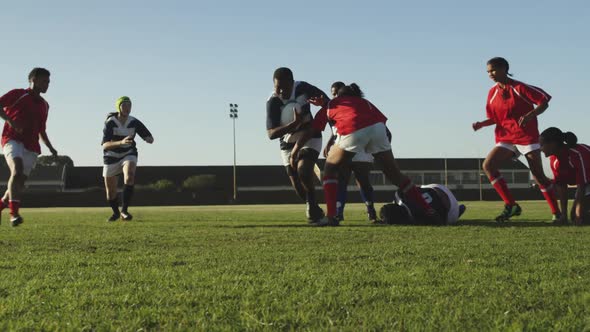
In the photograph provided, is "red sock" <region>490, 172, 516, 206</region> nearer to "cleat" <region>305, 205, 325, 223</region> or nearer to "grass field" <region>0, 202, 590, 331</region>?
"cleat" <region>305, 205, 325, 223</region>

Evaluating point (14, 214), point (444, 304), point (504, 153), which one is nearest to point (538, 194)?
point (504, 153)

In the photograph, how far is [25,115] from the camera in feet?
27.1

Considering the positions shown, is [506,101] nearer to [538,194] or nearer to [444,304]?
[444,304]

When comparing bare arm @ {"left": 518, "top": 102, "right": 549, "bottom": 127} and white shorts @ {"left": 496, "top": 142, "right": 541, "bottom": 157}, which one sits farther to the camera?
white shorts @ {"left": 496, "top": 142, "right": 541, "bottom": 157}

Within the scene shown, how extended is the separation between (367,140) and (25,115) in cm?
461

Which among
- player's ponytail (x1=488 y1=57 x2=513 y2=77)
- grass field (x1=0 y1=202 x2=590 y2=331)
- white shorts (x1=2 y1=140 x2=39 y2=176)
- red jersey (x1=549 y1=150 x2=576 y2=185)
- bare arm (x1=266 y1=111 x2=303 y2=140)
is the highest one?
player's ponytail (x1=488 y1=57 x2=513 y2=77)

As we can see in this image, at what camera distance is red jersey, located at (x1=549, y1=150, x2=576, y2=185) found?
305 inches

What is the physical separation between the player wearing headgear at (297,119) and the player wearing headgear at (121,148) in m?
3.38

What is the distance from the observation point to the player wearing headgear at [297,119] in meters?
7.74

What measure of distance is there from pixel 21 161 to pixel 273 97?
3471 millimetres

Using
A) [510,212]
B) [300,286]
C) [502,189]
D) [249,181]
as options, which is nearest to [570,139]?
[502,189]

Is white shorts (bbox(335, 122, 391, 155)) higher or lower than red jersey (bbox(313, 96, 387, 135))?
lower

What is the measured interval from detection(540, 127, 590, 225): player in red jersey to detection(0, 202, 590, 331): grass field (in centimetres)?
277

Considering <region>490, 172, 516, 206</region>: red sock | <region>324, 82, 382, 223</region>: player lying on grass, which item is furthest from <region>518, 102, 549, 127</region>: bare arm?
<region>324, 82, 382, 223</region>: player lying on grass
